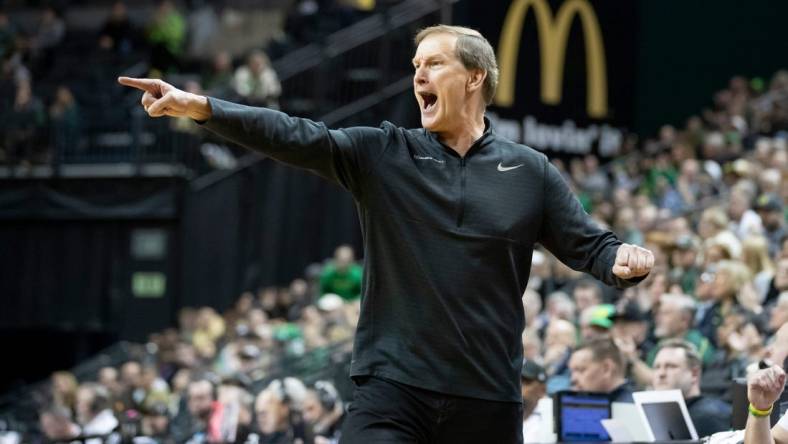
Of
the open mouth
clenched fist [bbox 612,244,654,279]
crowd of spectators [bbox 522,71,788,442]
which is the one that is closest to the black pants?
clenched fist [bbox 612,244,654,279]

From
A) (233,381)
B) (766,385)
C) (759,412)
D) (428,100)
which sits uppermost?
(428,100)

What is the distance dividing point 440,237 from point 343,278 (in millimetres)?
11513

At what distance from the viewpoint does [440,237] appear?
431 cm

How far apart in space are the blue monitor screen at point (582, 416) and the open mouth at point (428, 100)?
3.10 metres

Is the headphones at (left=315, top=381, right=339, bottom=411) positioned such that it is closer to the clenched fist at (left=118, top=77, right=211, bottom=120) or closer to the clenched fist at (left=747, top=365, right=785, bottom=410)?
the clenched fist at (left=747, top=365, right=785, bottom=410)

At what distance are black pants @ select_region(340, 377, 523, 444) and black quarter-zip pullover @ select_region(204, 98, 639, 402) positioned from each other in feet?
0.11

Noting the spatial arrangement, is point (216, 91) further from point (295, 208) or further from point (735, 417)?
point (735, 417)

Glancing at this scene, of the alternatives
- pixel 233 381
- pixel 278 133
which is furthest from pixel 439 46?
pixel 233 381

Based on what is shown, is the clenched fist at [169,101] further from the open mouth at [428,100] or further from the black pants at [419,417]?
the black pants at [419,417]

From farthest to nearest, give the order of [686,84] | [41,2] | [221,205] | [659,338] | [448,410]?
[41,2]
[686,84]
[221,205]
[659,338]
[448,410]

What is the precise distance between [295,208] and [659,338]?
8.91 metres

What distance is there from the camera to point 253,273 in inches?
704

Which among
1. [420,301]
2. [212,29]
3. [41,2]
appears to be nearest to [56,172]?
[212,29]

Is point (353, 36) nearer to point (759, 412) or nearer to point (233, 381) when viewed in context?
point (233, 381)
